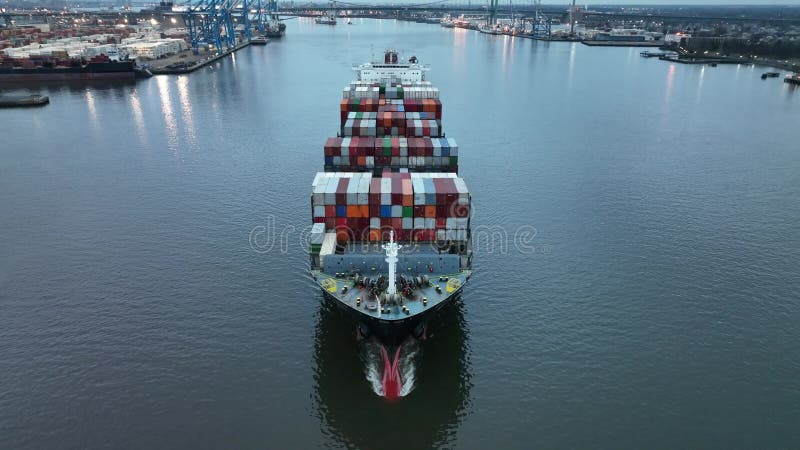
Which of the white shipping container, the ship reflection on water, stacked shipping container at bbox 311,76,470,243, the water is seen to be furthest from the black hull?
the white shipping container

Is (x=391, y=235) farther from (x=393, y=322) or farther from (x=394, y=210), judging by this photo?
(x=394, y=210)

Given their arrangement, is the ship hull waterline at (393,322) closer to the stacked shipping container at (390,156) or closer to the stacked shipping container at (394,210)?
the stacked shipping container at (394,210)

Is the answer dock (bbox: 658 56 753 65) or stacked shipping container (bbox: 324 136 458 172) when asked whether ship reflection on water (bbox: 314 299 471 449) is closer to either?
stacked shipping container (bbox: 324 136 458 172)

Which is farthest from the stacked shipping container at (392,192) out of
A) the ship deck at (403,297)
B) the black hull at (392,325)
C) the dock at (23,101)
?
the dock at (23,101)

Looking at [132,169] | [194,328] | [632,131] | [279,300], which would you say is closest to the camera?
[194,328]

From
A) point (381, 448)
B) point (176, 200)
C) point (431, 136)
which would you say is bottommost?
point (381, 448)

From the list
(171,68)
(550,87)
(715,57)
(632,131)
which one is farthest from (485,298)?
(715,57)

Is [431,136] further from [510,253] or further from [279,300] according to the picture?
[279,300]
